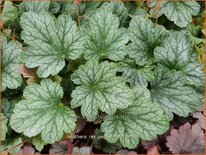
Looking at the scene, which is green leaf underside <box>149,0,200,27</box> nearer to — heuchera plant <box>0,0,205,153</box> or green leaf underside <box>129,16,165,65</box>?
heuchera plant <box>0,0,205,153</box>

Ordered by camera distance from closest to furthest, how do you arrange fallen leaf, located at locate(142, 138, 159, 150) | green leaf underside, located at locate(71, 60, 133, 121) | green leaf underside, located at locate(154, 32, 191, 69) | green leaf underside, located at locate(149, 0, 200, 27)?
green leaf underside, located at locate(71, 60, 133, 121), fallen leaf, located at locate(142, 138, 159, 150), green leaf underside, located at locate(154, 32, 191, 69), green leaf underside, located at locate(149, 0, 200, 27)

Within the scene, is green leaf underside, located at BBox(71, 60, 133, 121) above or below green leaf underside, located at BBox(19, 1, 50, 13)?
below

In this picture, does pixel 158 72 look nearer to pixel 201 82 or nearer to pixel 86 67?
pixel 201 82

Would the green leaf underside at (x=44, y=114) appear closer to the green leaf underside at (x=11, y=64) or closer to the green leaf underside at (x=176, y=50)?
the green leaf underside at (x=11, y=64)

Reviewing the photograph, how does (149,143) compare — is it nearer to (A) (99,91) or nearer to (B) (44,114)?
(A) (99,91)

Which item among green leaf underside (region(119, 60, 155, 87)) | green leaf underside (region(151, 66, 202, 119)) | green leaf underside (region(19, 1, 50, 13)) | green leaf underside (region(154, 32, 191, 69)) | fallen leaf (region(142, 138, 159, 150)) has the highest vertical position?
green leaf underside (region(19, 1, 50, 13))

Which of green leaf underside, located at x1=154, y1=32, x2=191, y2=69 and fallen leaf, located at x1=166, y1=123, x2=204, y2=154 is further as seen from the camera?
green leaf underside, located at x1=154, y1=32, x2=191, y2=69

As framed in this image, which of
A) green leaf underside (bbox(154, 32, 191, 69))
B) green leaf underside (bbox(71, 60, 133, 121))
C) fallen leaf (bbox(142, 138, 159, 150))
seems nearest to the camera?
green leaf underside (bbox(71, 60, 133, 121))

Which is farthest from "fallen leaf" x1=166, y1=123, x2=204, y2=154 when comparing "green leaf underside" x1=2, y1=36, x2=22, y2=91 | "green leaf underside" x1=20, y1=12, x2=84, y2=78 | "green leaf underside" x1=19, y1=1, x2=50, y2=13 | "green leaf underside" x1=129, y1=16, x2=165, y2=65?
"green leaf underside" x1=19, y1=1, x2=50, y2=13

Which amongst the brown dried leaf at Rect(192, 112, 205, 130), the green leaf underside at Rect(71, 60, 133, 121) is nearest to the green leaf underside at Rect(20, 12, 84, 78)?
the green leaf underside at Rect(71, 60, 133, 121)
